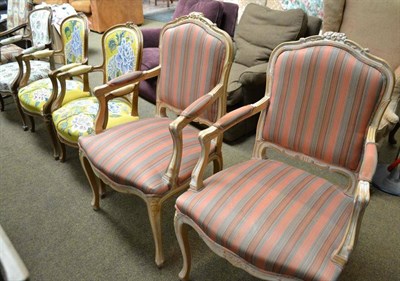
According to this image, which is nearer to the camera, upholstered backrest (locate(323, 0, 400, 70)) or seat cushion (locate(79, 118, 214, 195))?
seat cushion (locate(79, 118, 214, 195))

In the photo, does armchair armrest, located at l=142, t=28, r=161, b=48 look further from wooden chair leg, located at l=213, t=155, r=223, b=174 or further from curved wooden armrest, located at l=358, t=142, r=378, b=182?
curved wooden armrest, located at l=358, t=142, r=378, b=182

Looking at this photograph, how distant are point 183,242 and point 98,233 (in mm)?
574

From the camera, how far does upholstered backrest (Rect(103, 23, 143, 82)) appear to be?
1695 mm

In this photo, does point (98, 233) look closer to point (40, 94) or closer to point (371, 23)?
point (40, 94)

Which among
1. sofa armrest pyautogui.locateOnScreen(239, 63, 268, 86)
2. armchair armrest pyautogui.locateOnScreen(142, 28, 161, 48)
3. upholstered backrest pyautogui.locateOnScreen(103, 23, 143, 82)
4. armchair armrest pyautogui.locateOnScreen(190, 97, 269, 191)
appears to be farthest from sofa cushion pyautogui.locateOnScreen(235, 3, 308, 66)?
armchair armrest pyautogui.locateOnScreen(190, 97, 269, 191)

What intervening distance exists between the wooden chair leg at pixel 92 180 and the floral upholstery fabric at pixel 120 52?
1.83 ft

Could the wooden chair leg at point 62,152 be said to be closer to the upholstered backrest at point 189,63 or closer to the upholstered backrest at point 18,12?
the upholstered backrest at point 189,63

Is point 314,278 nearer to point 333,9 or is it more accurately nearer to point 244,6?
point 333,9

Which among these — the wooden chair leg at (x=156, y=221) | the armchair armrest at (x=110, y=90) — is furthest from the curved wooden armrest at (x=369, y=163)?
the armchair armrest at (x=110, y=90)

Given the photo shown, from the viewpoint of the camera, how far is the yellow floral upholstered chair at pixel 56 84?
193 centimetres

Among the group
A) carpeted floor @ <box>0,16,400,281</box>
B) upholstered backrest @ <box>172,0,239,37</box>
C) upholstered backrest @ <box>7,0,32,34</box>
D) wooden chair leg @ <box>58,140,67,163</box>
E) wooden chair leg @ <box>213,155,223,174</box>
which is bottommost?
carpeted floor @ <box>0,16,400,281</box>

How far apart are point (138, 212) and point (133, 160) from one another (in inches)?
19.3

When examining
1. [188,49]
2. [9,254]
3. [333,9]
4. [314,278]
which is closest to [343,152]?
[314,278]

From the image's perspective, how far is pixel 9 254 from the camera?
0.63 m
